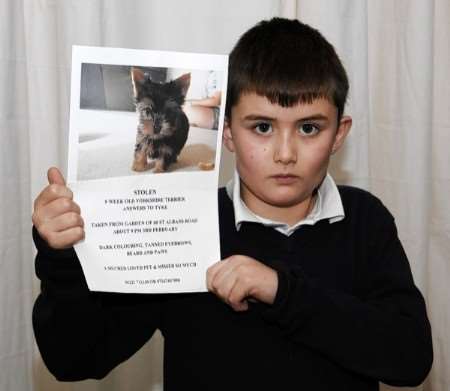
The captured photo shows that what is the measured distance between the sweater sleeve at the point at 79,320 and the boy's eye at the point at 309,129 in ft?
1.13

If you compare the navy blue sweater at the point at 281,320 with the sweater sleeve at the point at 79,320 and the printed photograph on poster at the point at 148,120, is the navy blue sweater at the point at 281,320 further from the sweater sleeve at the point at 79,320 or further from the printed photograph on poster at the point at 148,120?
the printed photograph on poster at the point at 148,120

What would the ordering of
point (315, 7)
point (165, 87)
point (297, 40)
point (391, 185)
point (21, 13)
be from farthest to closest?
point (391, 185), point (315, 7), point (21, 13), point (297, 40), point (165, 87)

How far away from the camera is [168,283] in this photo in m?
0.86

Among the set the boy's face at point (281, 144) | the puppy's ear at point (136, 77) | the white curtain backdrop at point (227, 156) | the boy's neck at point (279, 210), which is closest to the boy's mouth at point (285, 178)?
the boy's face at point (281, 144)

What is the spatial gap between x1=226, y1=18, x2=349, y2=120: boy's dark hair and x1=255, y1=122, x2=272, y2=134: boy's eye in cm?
4

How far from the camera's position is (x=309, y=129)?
90cm

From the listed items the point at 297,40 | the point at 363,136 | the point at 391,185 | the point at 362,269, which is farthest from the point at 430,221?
the point at 297,40

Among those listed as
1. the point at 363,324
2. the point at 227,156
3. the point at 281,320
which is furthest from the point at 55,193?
the point at 227,156

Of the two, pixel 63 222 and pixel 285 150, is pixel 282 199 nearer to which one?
pixel 285 150

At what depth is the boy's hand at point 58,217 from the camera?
2.67 feet

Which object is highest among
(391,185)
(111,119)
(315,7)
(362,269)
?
(315,7)

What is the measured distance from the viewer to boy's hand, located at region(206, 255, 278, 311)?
0.83 meters

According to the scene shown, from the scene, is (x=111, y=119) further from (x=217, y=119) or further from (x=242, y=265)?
(x=242, y=265)

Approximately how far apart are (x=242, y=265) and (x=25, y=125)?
59cm
